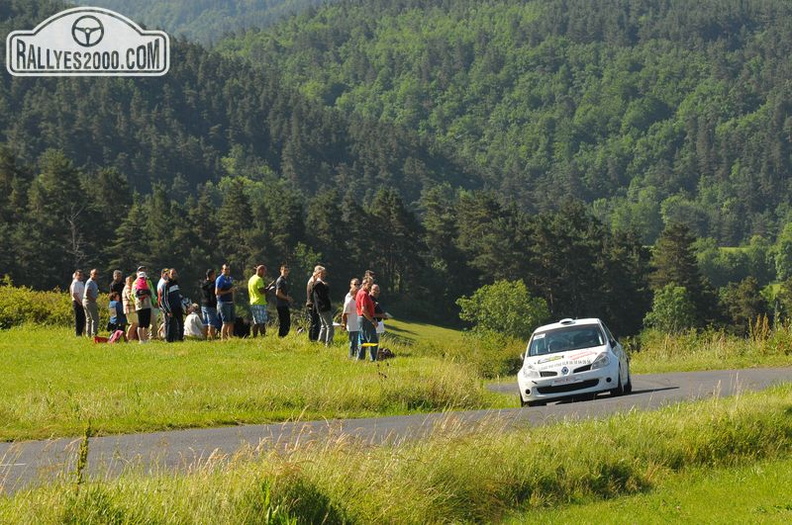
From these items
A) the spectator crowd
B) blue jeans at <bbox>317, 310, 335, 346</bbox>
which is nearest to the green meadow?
the spectator crowd

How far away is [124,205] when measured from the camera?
10344cm

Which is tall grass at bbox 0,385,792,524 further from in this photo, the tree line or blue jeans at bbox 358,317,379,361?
the tree line

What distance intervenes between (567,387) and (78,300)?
505 inches

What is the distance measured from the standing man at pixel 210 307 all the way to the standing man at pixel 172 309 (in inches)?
26.5

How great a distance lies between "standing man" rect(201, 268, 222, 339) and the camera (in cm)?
2802

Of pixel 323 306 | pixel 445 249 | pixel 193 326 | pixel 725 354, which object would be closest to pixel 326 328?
pixel 323 306

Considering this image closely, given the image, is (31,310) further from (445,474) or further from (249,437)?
(445,474)

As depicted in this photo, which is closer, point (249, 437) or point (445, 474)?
point (445, 474)

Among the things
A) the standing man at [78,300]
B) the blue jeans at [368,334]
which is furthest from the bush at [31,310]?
the blue jeans at [368,334]

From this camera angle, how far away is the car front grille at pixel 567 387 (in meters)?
21.3

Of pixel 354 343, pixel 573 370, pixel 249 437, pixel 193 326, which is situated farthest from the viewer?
pixel 193 326

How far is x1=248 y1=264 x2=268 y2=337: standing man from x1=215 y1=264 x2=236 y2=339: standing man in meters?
0.48

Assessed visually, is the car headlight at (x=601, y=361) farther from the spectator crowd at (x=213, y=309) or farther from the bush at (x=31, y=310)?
the bush at (x=31, y=310)

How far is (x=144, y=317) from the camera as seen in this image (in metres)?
27.6
